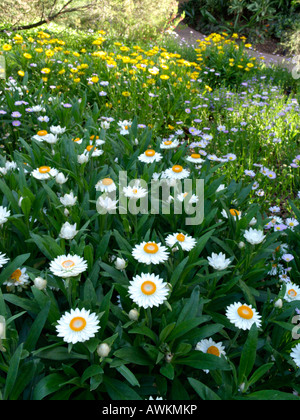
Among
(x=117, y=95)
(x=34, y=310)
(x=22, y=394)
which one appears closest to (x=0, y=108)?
(x=117, y=95)

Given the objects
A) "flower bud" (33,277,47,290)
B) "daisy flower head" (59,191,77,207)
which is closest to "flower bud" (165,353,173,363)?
"flower bud" (33,277,47,290)

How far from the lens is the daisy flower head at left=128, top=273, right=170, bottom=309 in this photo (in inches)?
42.6

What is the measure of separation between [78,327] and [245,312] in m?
0.54

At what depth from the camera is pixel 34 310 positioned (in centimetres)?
118

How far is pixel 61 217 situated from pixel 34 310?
0.49m

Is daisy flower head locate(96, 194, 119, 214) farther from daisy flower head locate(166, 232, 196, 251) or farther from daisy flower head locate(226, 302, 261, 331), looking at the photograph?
daisy flower head locate(226, 302, 261, 331)

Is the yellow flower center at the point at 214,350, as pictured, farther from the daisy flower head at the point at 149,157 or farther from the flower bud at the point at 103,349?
the daisy flower head at the point at 149,157

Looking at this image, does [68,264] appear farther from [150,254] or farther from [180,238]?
[180,238]

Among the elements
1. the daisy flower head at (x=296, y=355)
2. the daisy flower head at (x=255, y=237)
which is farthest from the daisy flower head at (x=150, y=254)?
the daisy flower head at (x=296, y=355)

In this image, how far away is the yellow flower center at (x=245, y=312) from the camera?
118 cm

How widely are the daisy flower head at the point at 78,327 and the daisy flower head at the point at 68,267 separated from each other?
111 millimetres

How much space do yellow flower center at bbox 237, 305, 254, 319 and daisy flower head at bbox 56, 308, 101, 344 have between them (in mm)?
468

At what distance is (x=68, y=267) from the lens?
1.11m

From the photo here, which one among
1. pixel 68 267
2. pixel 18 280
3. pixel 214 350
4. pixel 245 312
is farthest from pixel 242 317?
pixel 18 280
